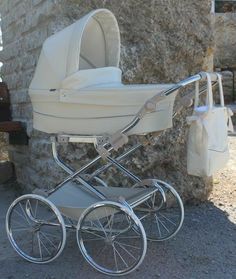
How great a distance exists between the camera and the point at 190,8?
4793 mm

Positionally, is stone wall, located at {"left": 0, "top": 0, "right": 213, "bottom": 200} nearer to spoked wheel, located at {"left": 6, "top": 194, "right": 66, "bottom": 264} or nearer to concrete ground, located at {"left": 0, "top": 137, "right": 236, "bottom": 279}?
concrete ground, located at {"left": 0, "top": 137, "right": 236, "bottom": 279}

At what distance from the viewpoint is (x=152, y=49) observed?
4641mm

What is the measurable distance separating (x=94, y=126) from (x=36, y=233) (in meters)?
0.99

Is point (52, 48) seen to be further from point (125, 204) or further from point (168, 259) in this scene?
point (168, 259)

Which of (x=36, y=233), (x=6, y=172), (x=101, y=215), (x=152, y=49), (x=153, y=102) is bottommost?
(x=6, y=172)

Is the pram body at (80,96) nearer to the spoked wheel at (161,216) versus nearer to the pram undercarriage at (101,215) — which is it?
the pram undercarriage at (101,215)

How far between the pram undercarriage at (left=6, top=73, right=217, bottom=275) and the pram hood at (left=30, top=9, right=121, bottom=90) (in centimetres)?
42

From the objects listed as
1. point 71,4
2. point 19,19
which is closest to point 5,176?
point 19,19

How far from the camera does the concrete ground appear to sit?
3.38m

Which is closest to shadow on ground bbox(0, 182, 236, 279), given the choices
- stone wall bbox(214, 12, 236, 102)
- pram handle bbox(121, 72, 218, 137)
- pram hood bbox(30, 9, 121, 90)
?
pram handle bbox(121, 72, 218, 137)

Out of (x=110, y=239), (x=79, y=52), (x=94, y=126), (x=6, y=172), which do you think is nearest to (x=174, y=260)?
(x=110, y=239)

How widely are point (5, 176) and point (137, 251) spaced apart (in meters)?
3.04

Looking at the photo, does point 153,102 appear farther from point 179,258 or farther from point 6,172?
point 6,172

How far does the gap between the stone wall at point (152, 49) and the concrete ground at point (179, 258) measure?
559mm
